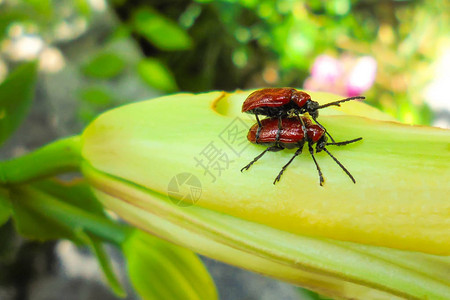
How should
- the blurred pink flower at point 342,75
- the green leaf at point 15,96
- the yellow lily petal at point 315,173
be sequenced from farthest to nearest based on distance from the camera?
1. the blurred pink flower at point 342,75
2. the green leaf at point 15,96
3. the yellow lily petal at point 315,173

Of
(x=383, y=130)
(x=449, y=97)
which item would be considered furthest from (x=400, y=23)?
(x=383, y=130)

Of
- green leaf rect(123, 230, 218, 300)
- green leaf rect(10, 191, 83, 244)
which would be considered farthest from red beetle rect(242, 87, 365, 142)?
green leaf rect(10, 191, 83, 244)

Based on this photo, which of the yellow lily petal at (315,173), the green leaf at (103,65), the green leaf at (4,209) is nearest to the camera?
the yellow lily petal at (315,173)

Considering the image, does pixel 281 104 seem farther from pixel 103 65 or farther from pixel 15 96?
pixel 103 65

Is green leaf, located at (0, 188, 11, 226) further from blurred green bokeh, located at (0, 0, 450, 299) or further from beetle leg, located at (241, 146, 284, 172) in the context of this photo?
beetle leg, located at (241, 146, 284, 172)

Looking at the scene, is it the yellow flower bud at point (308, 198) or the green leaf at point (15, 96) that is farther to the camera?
the green leaf at point (15, 96)

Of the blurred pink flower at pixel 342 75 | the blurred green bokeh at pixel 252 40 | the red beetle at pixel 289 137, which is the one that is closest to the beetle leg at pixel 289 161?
the red beetle at pixel 289 137

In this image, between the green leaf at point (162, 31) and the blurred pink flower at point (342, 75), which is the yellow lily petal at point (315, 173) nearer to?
the green leaf at point (162, 31)
